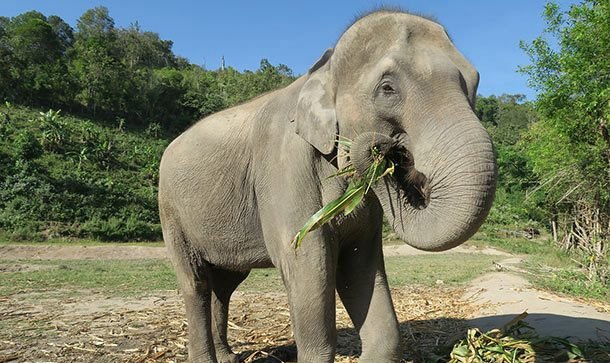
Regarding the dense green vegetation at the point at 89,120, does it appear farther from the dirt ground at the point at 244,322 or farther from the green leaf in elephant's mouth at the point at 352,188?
the green leaf in elephant's mouth at the point at 352,188

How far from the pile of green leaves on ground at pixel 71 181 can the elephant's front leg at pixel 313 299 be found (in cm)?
2315

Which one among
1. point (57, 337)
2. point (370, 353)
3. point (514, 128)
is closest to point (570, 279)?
point (370, 353)

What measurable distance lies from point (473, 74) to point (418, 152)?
53 centimetres

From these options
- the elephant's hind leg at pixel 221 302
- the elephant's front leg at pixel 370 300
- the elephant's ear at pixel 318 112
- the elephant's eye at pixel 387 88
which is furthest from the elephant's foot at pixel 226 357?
the elephant's eye at pixel 387 88

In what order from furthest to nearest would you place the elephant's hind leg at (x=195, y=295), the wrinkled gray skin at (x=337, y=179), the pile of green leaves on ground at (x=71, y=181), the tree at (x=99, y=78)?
the tree at (x=99, y=78) < the pile of green leaves on ground at (x=71, y=181) < the elephant's hind leg at (x=195, y=295) < the wrinkled gray skin at (x=337, y=179)

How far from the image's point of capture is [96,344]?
4543mm

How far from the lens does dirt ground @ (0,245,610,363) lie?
14.0 feet

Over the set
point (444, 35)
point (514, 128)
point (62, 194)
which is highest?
point (514, 128)

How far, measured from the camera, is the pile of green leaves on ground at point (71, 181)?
2444 centimetres

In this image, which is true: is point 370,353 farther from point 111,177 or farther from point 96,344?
point 111,177

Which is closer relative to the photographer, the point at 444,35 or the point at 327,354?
the point at 444,35

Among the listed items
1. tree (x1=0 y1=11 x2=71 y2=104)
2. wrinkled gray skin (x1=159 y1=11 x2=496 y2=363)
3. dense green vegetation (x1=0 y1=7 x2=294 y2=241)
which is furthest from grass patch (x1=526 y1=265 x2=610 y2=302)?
tree (x1=0 y1=11 x2=71 y2=104)

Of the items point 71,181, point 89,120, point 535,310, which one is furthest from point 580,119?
point 89,120

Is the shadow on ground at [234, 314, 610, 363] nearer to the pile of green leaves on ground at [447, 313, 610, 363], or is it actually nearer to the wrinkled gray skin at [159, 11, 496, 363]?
the pile of green leaves on ground at [447, 313, 610, 363]
